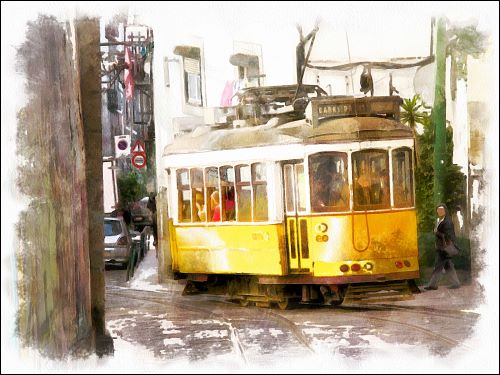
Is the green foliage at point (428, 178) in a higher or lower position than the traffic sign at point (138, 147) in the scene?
lower

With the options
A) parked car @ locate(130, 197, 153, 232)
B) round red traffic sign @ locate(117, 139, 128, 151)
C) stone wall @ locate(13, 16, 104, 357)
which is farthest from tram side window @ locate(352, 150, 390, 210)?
stone wall @ locate(13, 16, 104, 357)

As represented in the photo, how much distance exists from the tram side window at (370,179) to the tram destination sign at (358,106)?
0.21 m

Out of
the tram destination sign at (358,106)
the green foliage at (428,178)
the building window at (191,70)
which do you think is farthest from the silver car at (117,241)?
the green foliage at (428,178)

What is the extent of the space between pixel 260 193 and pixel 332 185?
0.40 metres

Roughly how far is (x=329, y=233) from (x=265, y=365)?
30.3 inches

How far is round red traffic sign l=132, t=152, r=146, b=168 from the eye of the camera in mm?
9344

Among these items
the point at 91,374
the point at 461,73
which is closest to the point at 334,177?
the point at 461,73

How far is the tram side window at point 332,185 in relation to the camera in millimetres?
9336

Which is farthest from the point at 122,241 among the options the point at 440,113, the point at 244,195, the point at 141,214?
the point at 440,113

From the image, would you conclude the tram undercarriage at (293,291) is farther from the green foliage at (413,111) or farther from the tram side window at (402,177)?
the green foliage at (413,111)

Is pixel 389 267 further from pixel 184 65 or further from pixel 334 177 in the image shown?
pixel 184 65

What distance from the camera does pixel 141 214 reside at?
368 inches

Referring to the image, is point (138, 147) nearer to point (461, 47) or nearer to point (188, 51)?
point (188, 51)

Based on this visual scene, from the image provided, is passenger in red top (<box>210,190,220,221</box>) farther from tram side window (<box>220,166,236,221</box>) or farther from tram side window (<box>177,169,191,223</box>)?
tram side window (<box>177,169,191,223</box>)
